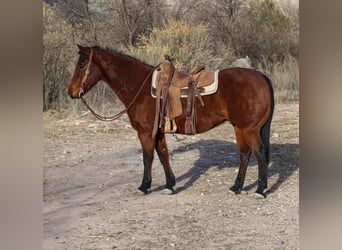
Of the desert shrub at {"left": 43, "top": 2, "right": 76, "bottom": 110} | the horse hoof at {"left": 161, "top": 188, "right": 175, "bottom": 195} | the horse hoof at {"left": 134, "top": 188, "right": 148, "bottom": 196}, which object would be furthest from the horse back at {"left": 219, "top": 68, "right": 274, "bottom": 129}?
the desert shrub at {"left": 43, "top": 2, "right": 76, "bottom": 110}

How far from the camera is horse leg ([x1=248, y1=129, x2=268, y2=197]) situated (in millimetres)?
3211

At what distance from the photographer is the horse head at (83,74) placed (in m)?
3.21

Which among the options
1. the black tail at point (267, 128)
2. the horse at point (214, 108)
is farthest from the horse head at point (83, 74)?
the black tail at point (267, 128)

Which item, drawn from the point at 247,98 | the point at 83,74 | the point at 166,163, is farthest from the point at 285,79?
the point at 83,74

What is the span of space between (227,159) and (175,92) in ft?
1.53

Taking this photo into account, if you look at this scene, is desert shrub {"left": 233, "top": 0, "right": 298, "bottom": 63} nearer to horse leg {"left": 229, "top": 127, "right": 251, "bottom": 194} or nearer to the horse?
the horse

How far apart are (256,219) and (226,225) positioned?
17 centimetres

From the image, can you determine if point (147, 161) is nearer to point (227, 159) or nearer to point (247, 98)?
point (227, 159)

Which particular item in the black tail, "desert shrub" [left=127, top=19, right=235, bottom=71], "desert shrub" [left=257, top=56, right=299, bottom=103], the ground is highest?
"desert shrub" [left=127, top=19, right=235, bottom=71]

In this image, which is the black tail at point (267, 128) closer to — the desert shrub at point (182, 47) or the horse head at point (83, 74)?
the desert shrub at point (182, 47)

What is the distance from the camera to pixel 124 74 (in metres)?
3.26

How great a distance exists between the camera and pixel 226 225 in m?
3.19
